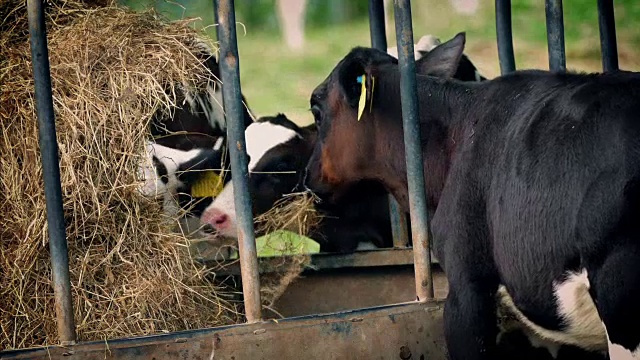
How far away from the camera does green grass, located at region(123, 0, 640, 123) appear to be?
1330 cm

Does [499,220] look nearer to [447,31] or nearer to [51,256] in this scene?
[51,256]

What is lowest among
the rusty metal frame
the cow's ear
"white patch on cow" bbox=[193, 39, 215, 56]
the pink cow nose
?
the rusty metal frame

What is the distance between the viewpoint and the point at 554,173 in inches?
144

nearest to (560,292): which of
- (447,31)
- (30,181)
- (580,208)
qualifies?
(580,208)

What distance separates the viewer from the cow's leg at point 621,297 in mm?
3227

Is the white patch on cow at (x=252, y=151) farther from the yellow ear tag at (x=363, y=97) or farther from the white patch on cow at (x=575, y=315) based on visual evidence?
the white patch on cow at (x=575, y=315)

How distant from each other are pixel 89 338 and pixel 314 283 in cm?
198

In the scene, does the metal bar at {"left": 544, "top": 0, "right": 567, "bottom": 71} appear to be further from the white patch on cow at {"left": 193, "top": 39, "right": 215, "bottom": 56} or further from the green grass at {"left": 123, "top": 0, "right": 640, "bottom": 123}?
the green grass at {"left": 123, "top": 0, "right": 640, "bottom": 123}

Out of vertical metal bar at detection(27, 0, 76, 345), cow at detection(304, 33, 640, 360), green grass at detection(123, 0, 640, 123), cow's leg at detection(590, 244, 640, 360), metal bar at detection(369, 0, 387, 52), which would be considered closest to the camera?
cow's leg at detection(590, 244, 640, 360)

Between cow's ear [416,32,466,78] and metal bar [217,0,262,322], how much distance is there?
1.45 meters

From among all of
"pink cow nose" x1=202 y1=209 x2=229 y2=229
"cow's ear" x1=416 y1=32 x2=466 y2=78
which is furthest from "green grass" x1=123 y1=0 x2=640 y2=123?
"cow's ear" x1=416 y1=32 x2=466 y2=78

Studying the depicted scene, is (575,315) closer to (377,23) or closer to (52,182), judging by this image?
(52,182)

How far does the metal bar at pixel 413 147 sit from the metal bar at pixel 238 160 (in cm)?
73

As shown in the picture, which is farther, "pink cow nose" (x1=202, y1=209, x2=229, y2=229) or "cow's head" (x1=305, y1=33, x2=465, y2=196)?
"pink cow nose" (x1=202, y1=209, x2=229, y2=229)
